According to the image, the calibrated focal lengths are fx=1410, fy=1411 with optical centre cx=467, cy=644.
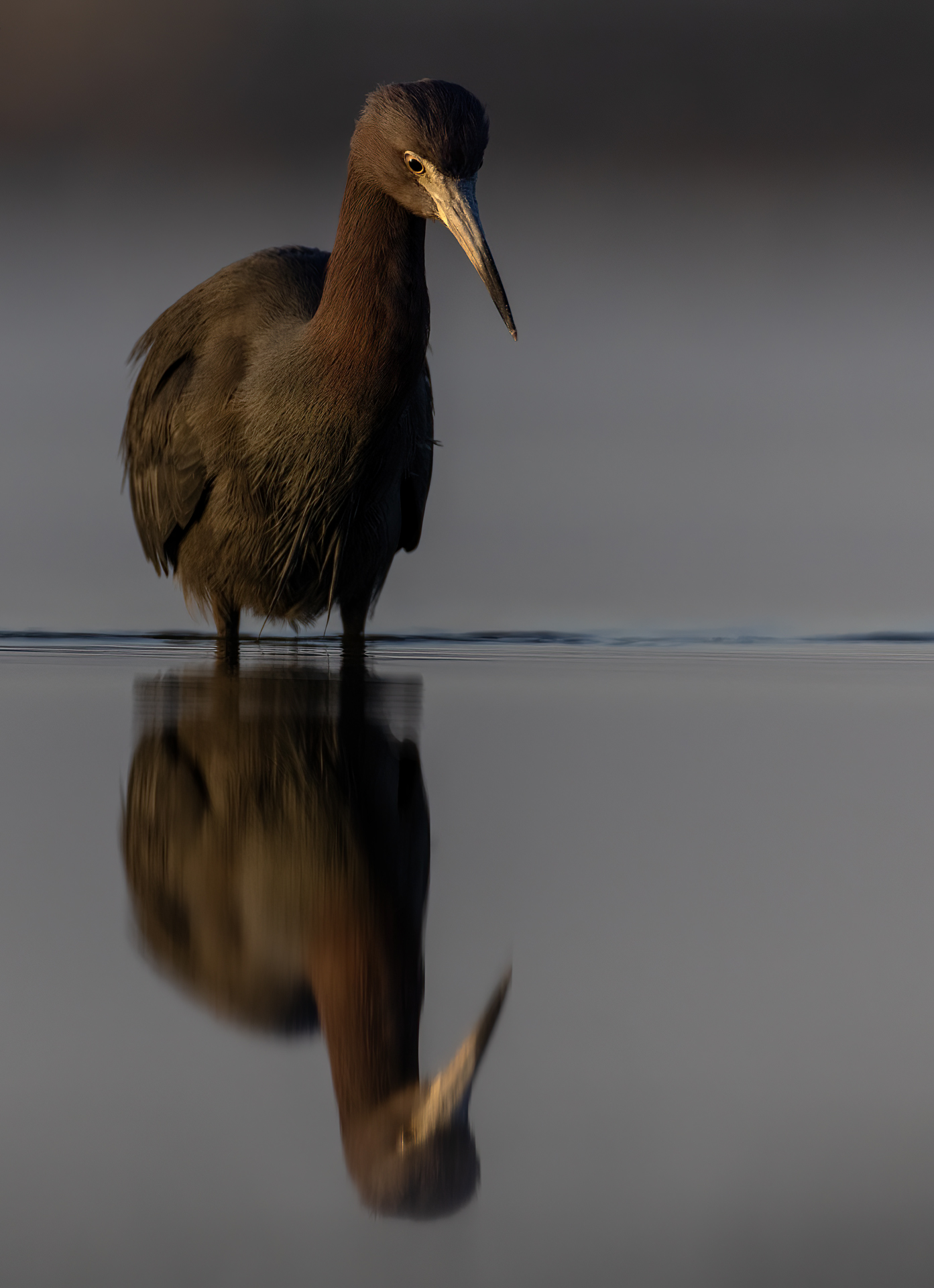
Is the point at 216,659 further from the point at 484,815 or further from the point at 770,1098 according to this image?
the point at 770,1098

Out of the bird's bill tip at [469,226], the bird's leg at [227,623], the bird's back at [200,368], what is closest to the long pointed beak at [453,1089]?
the bird's bill tip at [469,226]

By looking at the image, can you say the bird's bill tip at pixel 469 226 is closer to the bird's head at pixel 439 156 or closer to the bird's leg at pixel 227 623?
the bird's head at pixel 439 156

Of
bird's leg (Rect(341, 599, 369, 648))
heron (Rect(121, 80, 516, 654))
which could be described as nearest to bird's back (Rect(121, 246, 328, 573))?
heron (Rect(121, 80, 516, 654))

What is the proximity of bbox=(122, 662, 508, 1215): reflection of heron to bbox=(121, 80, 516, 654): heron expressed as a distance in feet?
4.49

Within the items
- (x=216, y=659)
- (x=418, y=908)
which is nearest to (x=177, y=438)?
(x=216, y=659)

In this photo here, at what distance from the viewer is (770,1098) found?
0.82 m

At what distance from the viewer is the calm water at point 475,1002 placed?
0.69m

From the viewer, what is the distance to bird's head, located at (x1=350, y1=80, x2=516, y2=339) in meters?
2.92

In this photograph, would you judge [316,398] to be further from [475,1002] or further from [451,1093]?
[451,1093]

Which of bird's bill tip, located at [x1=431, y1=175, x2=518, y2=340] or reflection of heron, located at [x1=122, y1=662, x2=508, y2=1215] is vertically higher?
bird's bill tip, located at [x1=431, y1=175, x2=518, y2=340]

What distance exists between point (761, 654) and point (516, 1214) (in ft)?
9.35

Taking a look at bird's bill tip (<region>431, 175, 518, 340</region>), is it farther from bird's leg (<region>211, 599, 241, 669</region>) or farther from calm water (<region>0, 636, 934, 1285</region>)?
bird's leg (<region>211, 599, 241, 669</region>)

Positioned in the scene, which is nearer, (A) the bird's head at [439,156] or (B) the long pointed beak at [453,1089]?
(B) the long pointed beak at [453,1089]

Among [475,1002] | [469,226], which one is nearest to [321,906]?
[475,1002]
